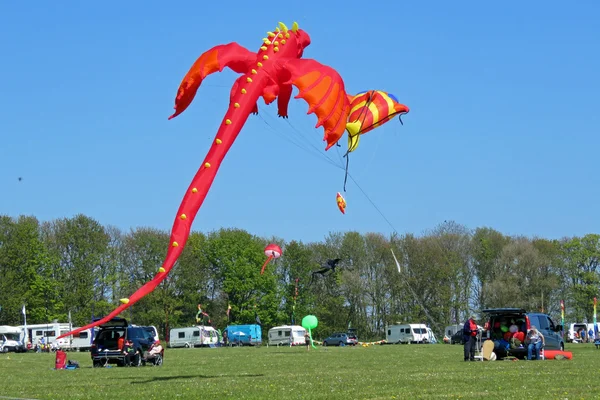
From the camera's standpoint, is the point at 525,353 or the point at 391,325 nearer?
the point at 525,353

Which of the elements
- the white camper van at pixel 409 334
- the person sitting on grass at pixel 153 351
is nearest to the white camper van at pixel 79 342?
the white camper van at pixel 409 334

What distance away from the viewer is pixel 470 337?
28.5 m

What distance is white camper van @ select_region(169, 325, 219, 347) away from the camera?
75688 millimetres

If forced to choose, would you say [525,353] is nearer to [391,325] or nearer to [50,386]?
[50,386]

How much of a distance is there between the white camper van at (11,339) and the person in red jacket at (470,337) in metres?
44.4

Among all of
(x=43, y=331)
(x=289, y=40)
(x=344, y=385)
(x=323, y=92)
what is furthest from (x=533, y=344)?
(x=43, y=331)

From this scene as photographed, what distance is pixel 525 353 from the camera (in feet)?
94.8

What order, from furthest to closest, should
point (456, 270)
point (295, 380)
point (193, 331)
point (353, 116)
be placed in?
point (456, 270)
point (193, 331)
point (353, 116)
point (295, 380)

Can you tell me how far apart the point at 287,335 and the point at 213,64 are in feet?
189

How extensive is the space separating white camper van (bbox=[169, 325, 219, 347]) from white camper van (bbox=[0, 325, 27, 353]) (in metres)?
15.0

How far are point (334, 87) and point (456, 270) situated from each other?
6342 cm

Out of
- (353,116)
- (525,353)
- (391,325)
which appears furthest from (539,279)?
(353,116)

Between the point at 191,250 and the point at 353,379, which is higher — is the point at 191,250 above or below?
above

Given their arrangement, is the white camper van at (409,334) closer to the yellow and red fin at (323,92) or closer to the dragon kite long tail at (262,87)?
the dragon kite long tail at (262,87)
